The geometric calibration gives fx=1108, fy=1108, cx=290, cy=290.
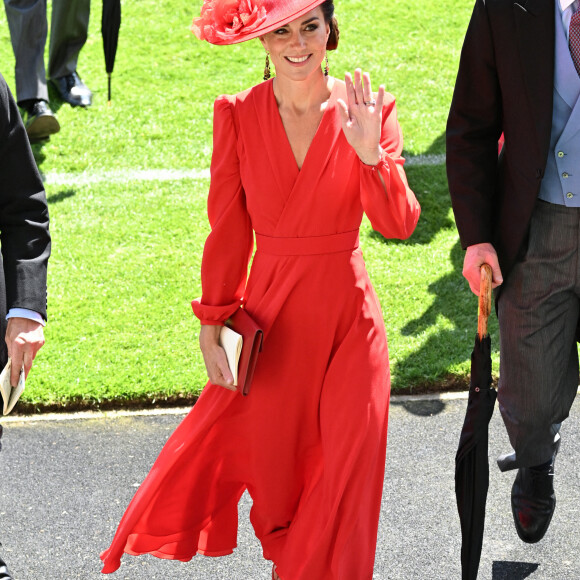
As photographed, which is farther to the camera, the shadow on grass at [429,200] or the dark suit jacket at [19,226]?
the shadow on grass at [429,200]

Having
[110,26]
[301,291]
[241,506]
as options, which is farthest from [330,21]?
[110,26]

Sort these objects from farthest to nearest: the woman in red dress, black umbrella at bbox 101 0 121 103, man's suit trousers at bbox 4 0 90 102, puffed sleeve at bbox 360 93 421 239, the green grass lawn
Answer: man's suit trousers at bbox 4 0 90 102 < black umbrella at bbox 101 0 121 103 < the green grass lawn < the woman in red dress < puffed sleeve at bbox 360 93 421 239

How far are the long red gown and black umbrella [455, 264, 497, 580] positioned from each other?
29 centimetres

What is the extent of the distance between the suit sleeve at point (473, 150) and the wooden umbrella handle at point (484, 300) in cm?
13

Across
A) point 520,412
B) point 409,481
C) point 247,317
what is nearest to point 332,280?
point 247,317

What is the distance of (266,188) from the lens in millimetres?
3777

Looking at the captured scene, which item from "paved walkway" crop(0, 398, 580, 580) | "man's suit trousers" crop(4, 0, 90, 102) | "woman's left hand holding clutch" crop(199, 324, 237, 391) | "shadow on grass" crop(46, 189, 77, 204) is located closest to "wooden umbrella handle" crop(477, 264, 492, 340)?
"woman's left hand holding clutch" crop(199, 324, 237, 391)

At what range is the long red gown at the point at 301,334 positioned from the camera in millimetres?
3742

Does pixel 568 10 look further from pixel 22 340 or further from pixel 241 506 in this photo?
pixel 241 506

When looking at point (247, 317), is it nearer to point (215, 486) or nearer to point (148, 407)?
point (215, 486)

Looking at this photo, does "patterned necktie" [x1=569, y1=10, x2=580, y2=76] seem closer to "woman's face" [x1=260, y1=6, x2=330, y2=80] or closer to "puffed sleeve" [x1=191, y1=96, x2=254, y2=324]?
"woman's face" [x1=260, y1=6, x2=330, y2=80]

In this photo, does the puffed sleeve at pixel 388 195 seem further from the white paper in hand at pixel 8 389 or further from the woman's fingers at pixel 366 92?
the white paper in hand at pixel 8 389

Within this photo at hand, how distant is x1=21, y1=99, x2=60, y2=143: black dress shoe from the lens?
8.97 meters

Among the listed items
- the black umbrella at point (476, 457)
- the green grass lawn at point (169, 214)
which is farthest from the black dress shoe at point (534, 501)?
the green grass lawn at point (169, 214)
